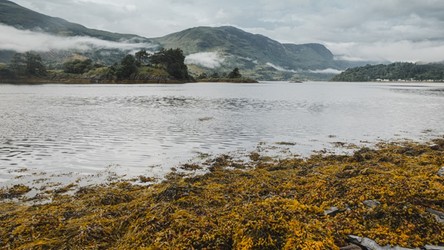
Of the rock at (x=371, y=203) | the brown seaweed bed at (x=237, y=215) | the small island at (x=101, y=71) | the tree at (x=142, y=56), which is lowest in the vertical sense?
the brown seaweed bed at (x=237, y=215)

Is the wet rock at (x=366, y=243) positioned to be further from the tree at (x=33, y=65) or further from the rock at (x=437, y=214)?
the tree at (x=33, y=65)

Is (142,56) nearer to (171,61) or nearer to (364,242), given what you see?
(171,61)

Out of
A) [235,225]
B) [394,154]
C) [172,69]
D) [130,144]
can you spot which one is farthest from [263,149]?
[172,69]

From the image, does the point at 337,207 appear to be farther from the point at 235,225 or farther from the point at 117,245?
the point at 117,245

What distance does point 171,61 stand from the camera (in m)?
183

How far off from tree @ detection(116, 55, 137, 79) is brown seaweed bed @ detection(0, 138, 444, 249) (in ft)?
535

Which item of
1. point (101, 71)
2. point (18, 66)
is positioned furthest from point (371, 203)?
point (18, 66)

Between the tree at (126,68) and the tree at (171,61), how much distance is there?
17242mm

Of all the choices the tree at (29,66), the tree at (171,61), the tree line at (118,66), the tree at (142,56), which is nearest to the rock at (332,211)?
the tree line at (118,66)

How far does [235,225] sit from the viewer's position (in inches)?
309

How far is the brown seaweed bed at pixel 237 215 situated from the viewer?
738 centimetres

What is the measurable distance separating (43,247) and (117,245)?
75.6 inches

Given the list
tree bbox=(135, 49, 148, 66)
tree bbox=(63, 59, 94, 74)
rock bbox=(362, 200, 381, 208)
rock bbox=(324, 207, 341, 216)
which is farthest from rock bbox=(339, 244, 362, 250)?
tree bbox=(63, 59, 94, 74)

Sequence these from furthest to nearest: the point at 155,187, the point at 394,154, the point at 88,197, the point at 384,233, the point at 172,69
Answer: the point at 172,69 → the point at 394,154 → the point at 155,187 → the point at 88,197 → the point at 384,233
